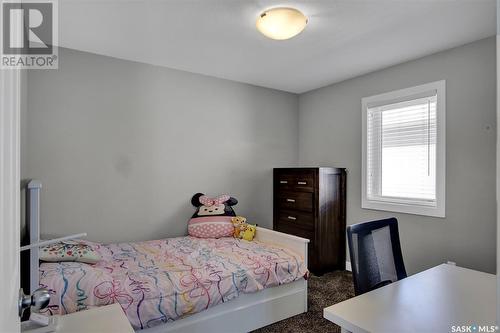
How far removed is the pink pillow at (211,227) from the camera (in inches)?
128

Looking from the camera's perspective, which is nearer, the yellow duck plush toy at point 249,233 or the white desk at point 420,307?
the white desk at point 420,307

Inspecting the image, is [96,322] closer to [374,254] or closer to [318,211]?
[374,254]

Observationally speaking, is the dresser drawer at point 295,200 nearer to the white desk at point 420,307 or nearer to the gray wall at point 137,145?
the gray wall at point 137,145

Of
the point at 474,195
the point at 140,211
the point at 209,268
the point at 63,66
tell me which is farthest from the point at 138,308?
the point at 474,195

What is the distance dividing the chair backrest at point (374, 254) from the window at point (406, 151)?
1.50m

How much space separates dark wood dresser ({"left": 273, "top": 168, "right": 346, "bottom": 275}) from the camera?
3477 millimetres

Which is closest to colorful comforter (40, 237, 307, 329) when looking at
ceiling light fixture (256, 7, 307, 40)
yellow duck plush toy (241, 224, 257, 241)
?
yellow duck plush toy (241, 224, 257, 241)

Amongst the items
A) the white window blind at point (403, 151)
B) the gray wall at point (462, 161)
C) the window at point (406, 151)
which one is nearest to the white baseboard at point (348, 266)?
the gray wall at point (462, 161)

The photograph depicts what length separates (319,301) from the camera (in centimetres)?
283

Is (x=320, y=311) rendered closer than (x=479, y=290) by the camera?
No

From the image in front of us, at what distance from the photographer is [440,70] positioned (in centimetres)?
289

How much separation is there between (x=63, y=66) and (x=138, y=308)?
2.34 metres

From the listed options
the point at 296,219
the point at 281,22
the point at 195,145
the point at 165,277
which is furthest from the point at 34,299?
the point at 296,219

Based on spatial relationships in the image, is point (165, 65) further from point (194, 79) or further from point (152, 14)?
point (152, 14)
